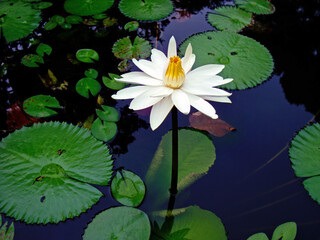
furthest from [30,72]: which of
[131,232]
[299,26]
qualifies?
[299,26]

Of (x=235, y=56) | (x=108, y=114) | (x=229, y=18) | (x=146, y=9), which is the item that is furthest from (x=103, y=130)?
(x=229, y=18)

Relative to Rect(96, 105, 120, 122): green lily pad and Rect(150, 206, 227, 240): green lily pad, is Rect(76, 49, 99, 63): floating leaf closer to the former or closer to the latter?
Rect(96, 105, 120, 122): green lily pad

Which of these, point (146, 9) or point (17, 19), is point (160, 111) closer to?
point (146, 9)

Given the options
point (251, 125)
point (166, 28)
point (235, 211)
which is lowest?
point (235, 211)

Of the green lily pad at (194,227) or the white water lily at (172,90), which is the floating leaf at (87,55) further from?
the green lily pad at (194,227)

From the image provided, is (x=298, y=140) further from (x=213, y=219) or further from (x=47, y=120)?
(x=47, y=120)

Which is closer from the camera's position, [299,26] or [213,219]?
[213,219]
